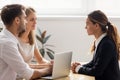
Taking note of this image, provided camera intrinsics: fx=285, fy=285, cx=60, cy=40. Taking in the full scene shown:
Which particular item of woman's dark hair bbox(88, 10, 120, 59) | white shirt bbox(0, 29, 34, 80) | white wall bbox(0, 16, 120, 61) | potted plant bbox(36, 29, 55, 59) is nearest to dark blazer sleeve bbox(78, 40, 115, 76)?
woman's dark hair bbox(88, 10, 120, 59)

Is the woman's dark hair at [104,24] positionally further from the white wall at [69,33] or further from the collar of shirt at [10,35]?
the white wall at [69,33]

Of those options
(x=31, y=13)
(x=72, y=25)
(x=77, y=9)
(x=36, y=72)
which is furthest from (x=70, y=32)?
(x=36, y=72)

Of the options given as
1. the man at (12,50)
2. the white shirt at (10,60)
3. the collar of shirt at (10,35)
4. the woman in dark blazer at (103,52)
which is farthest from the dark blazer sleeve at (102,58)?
the collar of shirt at (10,35)

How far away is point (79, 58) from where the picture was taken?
448cm

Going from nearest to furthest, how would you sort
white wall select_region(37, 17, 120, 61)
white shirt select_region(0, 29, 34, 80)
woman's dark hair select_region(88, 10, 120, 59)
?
white shirt select_region(0, 29, 34, 80) < woman's dark hair select_region(88, 10, 120, 59) < white wall select_region(37, 17, 120, 61)

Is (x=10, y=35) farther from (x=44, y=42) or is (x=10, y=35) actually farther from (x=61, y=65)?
(x=44, y=42)

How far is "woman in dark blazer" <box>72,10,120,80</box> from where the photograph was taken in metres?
2.42

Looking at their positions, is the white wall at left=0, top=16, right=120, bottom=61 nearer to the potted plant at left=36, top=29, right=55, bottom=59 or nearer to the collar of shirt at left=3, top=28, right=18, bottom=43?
the potted plant at left=36, top=29, right=55, bottom=59

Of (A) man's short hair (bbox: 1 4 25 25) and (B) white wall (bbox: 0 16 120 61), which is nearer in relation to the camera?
(A) man's short hair (bbox: 1 4 25 25)

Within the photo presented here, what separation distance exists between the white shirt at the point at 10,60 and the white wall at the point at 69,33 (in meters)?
2.25

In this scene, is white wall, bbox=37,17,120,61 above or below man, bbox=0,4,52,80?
below

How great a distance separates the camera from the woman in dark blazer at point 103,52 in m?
2.42

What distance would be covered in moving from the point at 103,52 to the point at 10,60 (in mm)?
826

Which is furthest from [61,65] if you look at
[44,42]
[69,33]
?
[69,33]
